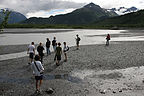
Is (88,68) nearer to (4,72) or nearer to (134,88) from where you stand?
(134,88)

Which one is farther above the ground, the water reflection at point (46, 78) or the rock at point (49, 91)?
the rock at point (49, 91)

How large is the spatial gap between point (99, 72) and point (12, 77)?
8.17 meters

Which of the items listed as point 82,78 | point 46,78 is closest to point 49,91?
point 46,78

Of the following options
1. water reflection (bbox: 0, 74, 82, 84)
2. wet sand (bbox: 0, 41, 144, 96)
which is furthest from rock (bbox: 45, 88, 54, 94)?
water reflection (bbox: 0, 74, 82, 84)

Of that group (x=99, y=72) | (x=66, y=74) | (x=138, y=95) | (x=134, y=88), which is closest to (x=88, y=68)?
(x=99, y=72)

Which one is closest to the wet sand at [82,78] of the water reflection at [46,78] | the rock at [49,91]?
the water reflection at [46,78]

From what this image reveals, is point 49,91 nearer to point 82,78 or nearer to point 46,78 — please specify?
point 46,78

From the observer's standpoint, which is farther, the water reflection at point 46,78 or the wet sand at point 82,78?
the water reflection at point 46,78

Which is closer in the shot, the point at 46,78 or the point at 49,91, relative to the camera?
the point at 49,91

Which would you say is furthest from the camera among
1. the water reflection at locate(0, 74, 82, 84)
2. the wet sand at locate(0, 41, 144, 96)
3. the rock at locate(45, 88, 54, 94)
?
the water reflection at locate(0, 74, 82, 84)

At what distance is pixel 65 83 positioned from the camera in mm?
14461

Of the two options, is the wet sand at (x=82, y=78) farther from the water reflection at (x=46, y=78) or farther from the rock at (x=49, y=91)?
the rock at (x=49, y=91)

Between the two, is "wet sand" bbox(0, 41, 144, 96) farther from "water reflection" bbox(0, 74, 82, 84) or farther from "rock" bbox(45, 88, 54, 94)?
"rock" bbox(45, 88, 54, 94)

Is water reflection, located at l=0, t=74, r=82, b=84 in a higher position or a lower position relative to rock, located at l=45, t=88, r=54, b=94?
lower
